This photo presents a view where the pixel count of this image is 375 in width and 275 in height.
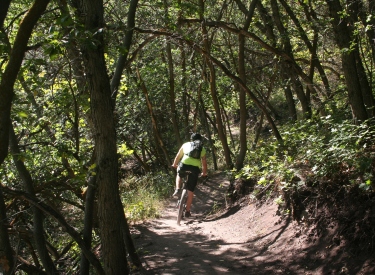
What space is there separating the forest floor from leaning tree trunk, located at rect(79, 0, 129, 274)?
2017mm

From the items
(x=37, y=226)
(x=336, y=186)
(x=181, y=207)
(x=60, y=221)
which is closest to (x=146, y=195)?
(x=181, y=207)

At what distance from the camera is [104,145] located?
466 cm

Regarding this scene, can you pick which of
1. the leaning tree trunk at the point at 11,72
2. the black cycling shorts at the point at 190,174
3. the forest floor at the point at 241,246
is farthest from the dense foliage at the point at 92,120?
the black cycling shorts at the point at 190,174

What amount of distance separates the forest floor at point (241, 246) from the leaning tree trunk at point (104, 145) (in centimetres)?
202

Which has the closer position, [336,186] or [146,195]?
[336,186]

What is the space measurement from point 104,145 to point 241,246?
12.1 feet

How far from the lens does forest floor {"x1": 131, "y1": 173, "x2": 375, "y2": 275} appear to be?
17.5 ft

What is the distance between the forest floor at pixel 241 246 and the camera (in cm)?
533

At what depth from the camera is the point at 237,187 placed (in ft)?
33.5

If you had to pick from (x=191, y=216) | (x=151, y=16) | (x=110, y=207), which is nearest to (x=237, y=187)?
(x=191, y=216)

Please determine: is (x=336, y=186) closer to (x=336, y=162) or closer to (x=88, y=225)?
(x=336, y=162)

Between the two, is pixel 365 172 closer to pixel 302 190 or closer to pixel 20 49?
pixel 302 190

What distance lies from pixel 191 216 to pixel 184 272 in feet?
14.6

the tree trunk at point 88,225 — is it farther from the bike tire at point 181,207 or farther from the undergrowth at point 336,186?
the bike tire at point 181,207
